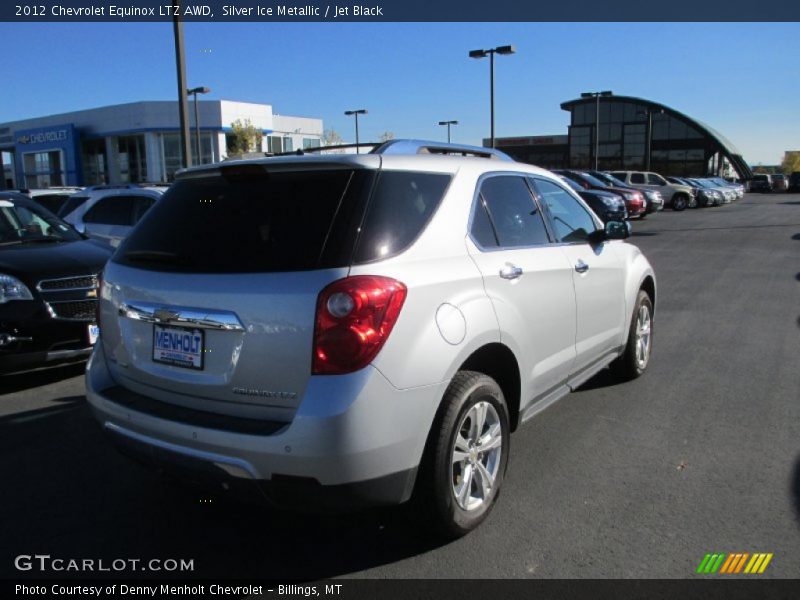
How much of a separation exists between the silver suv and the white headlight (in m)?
2.57

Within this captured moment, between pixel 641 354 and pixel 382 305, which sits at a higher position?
pixel 382 305

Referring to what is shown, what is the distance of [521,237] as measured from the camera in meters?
3.84

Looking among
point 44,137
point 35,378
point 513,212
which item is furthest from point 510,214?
point 44,137

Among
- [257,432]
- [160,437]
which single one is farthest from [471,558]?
[160,437]

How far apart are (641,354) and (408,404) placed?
3.64 meters

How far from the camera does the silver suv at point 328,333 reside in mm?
2592

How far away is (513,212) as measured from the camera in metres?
3.85

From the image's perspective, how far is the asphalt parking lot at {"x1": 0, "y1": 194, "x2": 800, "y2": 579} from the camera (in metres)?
3.01

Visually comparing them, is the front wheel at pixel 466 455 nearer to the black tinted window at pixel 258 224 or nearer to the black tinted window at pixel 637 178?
the black tinted window at pixel 258 224

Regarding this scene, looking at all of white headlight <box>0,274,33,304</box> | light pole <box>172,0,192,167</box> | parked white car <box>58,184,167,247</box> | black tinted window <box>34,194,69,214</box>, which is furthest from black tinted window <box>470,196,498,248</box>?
black tinted window <box>34,194,69,214</box>

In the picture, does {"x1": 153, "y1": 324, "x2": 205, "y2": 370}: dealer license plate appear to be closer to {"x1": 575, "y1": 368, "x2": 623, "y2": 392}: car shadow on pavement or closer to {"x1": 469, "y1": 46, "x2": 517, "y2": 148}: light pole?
{"x1": 575, "y1": 368, "x2": 623, "y2": 392}: car shadow on pavement

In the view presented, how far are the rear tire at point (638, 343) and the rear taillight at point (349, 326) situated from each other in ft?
10.8

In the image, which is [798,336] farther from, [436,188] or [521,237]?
[436,188]

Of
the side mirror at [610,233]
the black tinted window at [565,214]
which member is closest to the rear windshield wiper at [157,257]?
the black tinted window at [565,214]
